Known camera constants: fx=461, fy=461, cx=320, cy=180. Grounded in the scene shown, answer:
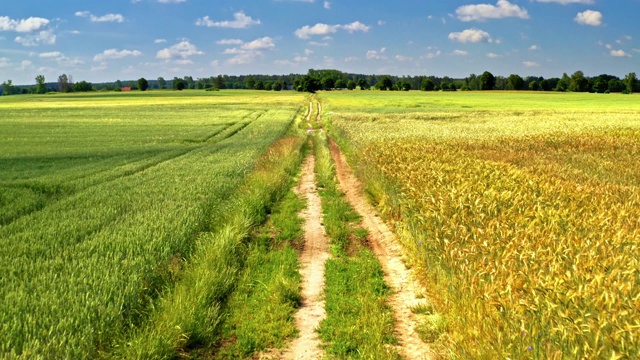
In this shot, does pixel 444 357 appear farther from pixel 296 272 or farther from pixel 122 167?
pixel 122 167

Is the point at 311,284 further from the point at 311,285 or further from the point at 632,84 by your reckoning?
the point at 632,84

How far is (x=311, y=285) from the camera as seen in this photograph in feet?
25.7

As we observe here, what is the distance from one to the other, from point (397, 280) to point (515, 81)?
572 ft

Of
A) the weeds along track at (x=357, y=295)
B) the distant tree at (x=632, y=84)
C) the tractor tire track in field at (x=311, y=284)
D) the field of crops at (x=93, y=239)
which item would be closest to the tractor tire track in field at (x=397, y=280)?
the weeds along track at (x=357, y=295)

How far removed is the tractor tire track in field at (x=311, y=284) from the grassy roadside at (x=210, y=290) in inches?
9.4

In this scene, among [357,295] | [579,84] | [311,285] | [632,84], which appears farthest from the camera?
[579,84]

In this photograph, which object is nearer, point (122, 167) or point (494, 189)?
point (494, 189)

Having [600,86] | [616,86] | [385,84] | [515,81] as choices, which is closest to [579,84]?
[600,86]

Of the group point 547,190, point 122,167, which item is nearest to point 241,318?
point 547,190

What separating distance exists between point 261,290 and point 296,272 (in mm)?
1078

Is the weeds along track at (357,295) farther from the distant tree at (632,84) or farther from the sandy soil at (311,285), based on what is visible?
the distant tree at (632,84)

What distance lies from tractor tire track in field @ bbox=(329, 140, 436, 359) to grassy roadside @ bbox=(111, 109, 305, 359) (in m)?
1.62

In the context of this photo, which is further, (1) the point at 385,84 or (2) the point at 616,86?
(1) the point at 385,84

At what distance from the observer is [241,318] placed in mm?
6469
